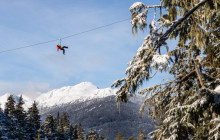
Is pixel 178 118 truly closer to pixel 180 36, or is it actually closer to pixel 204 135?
pixel 204 135

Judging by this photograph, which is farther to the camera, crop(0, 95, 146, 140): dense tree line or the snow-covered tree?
crop(0, 95, 146, 140): dense tree line

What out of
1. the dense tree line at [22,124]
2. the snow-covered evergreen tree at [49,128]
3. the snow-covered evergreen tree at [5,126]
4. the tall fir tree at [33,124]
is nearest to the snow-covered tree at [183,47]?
the dense tree line at [22,124]

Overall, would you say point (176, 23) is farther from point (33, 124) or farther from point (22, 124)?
point (33, 124)

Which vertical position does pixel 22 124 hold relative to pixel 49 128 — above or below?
above

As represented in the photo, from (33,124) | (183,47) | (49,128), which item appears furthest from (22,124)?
(183,47)

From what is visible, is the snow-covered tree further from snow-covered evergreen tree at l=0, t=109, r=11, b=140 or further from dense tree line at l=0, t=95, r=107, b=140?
snow-covered evergreen tree at l=0, t=109, r=11, b=140

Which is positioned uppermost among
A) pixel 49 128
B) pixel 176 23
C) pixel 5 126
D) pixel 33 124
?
pixel 176 23

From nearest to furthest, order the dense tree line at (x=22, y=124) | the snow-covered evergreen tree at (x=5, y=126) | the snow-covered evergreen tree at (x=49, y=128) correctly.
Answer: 1. the snow-covered evergreen tree at (x=5, y=126)
2. the dense tree line at (x=22, y=124)
3. the snow-covered evergreen tree at (x=49, y=128)

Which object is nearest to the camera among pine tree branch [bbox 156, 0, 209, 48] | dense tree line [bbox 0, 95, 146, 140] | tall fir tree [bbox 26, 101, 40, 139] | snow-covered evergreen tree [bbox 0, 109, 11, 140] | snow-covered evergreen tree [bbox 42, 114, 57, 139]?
pine tree branch [bbox 156, 0, 209, 48]

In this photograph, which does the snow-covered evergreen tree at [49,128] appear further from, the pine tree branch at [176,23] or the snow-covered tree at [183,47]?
the pine tree branch at [176,23]

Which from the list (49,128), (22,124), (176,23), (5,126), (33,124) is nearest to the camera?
(176,23)

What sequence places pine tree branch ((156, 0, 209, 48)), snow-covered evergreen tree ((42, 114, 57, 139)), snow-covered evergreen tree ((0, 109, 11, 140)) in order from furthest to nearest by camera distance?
snow-covered evergreen tree ((42, 114, 57, 139)) → snow-covered evergreen tree ((0, 109, 11, 140)) → pine tree branch ((156, 0, 209, 48))

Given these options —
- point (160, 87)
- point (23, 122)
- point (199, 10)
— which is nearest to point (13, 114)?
point (23, 122)

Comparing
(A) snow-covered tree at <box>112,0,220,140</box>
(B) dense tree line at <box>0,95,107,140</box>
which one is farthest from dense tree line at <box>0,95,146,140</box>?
(A) snow-covered tree at <box>112,0,220,140</box>
